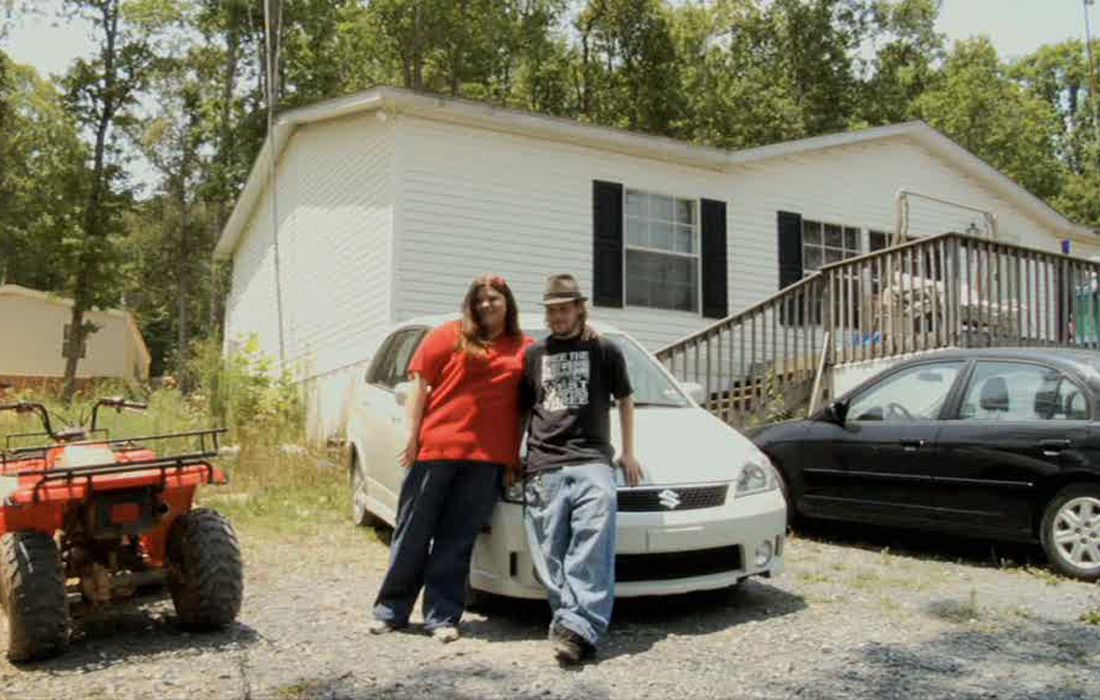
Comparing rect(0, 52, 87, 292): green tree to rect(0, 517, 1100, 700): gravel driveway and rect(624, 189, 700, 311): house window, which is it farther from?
rect(0, 517, 1100, 700): gravel driveway

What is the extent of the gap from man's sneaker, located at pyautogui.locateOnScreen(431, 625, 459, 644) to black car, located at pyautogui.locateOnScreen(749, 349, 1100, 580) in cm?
366

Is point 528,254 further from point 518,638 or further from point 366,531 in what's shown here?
point 518,638

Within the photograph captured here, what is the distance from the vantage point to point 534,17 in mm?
34781

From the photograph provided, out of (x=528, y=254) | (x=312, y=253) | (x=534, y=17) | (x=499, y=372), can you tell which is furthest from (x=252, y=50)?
(x=499, y=372)

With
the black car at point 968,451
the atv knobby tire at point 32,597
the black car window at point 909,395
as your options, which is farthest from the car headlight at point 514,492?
the black car window at point 909,395

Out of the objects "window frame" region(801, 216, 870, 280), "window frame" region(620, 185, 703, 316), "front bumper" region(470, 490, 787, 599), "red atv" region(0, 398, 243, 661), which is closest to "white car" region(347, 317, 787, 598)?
"front bumper" region(470, 490, 787, 599)

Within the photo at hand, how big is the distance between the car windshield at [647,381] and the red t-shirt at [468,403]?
3.84 ft

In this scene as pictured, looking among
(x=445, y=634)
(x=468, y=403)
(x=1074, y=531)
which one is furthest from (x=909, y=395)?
(x=445, y=634)

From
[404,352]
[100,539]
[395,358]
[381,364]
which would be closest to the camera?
[100,539]

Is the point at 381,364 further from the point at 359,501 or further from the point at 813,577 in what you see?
the point at 813,577

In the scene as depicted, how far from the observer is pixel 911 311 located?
34.6 ft

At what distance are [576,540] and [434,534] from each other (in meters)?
0.80

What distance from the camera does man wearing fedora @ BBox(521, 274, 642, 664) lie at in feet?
15.2

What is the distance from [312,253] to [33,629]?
38.3ft
